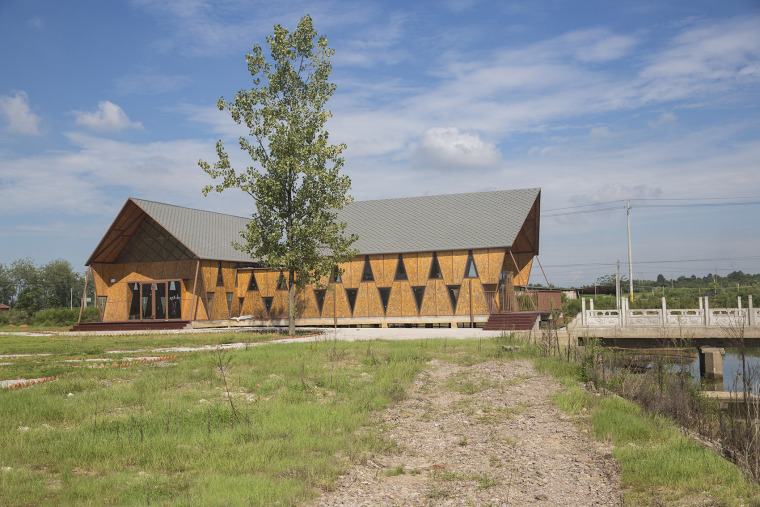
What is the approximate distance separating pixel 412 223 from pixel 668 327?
55.9ft

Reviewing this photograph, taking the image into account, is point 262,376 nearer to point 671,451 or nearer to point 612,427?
point 612,427

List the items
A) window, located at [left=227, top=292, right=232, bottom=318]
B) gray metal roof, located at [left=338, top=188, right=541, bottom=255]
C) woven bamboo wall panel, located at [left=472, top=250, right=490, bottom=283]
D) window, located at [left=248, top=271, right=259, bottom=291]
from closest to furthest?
1. woven bamboo wall panel, located at [left=472, top=250, right=490, bottom=283]
2. gray metal roof, located at [left=338, top=188, right=541, bottom=255]
3. window, located at [left=227, top=292, right=232, bottom=318]
4. window, located at [left=248, top=271, right=259, bottom=291]

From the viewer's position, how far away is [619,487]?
763cm

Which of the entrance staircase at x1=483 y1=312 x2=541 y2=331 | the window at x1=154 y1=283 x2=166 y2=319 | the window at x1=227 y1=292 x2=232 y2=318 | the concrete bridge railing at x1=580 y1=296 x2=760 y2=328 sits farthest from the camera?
the window at x1=227 y1=292 x2=232 y2=318

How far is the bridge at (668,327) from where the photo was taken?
23.6 m

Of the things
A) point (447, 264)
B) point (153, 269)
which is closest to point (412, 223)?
point (447, 264)

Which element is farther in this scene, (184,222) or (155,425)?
(184,222)

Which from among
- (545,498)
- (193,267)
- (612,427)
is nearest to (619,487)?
(545,498)

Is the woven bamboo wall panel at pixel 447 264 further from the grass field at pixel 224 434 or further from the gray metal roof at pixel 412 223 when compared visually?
the grass field at pixel 224 434

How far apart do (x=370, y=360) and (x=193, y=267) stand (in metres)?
22.2

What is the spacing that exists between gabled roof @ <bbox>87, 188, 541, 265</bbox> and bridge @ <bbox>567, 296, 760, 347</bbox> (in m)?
8.28

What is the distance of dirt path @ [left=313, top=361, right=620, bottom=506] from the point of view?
7520 mm

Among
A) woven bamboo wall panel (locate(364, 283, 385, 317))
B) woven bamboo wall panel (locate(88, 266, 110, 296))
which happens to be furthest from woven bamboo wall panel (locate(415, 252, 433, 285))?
woven bamboo wall panel (locate(88, 266, 110, 296))

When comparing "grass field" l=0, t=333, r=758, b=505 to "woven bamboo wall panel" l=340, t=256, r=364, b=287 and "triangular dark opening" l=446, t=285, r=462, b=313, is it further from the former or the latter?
Answer: "woven bamboo wall panel" l=340, t=256, r=364, b=287
